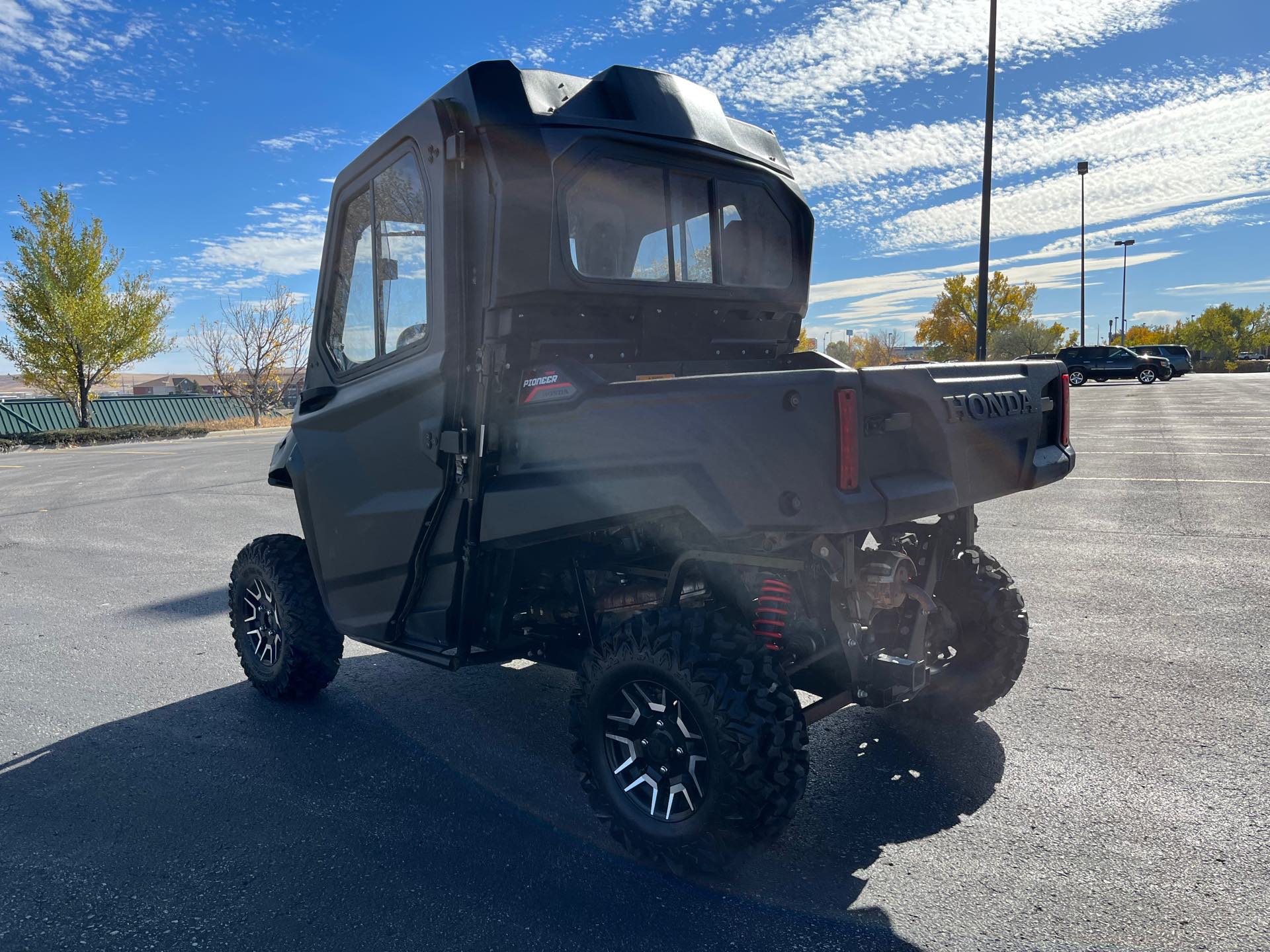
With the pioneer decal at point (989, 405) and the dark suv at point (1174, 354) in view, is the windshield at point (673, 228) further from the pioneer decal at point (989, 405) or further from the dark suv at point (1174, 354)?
the dark suv at point (1174, 354)

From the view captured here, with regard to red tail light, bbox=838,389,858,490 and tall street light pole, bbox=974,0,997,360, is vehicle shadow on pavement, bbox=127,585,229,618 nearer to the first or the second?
red tail light, bbox=838,389,858,490

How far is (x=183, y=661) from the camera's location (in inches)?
210

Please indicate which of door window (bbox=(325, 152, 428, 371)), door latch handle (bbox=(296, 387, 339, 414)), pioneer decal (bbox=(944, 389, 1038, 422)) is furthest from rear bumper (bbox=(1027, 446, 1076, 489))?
door latch handle (bbox=(296, 387, 339, 414))

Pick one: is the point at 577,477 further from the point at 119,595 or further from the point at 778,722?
the point at 119,595

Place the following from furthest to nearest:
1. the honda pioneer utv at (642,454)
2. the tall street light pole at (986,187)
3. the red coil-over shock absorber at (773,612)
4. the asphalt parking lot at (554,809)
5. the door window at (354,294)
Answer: the tall street light pole at (986,187), the door window at (354,294), the red coil-over shock absorber at (773,612), the honda pioneer utv at (642,454), the asphalt parking lot at (554,809)

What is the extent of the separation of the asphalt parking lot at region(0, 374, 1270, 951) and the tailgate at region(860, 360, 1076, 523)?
1121 mm

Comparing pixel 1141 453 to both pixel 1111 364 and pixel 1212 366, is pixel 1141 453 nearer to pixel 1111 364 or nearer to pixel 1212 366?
pixel 1111 364

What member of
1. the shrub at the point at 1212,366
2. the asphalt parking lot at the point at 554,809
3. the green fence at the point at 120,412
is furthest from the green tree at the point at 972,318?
the asphalt parking lot at the point at 554,809

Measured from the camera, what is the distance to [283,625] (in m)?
4.44

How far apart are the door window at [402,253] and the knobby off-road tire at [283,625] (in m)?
1.33

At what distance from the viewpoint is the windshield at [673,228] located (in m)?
3.46

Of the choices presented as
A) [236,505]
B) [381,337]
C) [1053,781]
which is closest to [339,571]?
[381,337]

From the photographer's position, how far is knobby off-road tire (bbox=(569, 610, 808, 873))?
108 inches

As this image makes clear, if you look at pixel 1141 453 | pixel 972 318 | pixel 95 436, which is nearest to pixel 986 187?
pixel 1141 453
